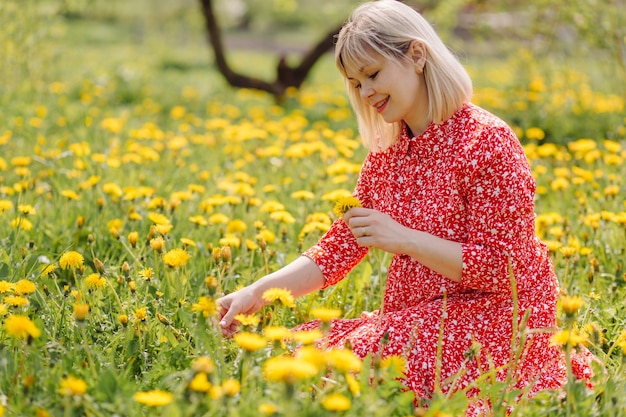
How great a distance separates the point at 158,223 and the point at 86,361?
755 millimetres

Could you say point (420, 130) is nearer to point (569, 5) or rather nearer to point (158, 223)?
point (158, 223)

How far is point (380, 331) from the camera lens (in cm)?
190

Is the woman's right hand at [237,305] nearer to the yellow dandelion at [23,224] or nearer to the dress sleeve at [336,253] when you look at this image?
the dress sleeve at [336,253]

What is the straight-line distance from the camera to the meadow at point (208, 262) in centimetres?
147

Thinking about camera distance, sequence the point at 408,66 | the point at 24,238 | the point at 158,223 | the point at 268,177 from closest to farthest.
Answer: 1. the point at 408,66
2. the point at 158,223
3. the point at 24,238
4. the point at 268,177

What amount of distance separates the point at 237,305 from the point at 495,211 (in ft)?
2.19

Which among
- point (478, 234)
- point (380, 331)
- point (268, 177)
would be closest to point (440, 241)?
point (478, 234)

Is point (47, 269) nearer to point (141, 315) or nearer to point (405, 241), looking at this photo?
point (141, 315)

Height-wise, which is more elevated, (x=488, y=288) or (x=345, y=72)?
(x=345, y=72)

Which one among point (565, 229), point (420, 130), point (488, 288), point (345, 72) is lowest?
point (565, 229)

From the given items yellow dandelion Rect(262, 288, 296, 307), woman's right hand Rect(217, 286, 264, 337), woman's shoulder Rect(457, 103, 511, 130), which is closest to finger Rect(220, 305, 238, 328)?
woman's right hand Rect(217, 286, 264, 337)

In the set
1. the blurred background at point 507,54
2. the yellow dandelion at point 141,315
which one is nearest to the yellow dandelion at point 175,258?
the yellow dandelion at point 141,315

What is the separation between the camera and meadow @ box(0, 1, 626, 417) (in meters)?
1.47

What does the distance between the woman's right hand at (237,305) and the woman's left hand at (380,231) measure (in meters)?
0.33
